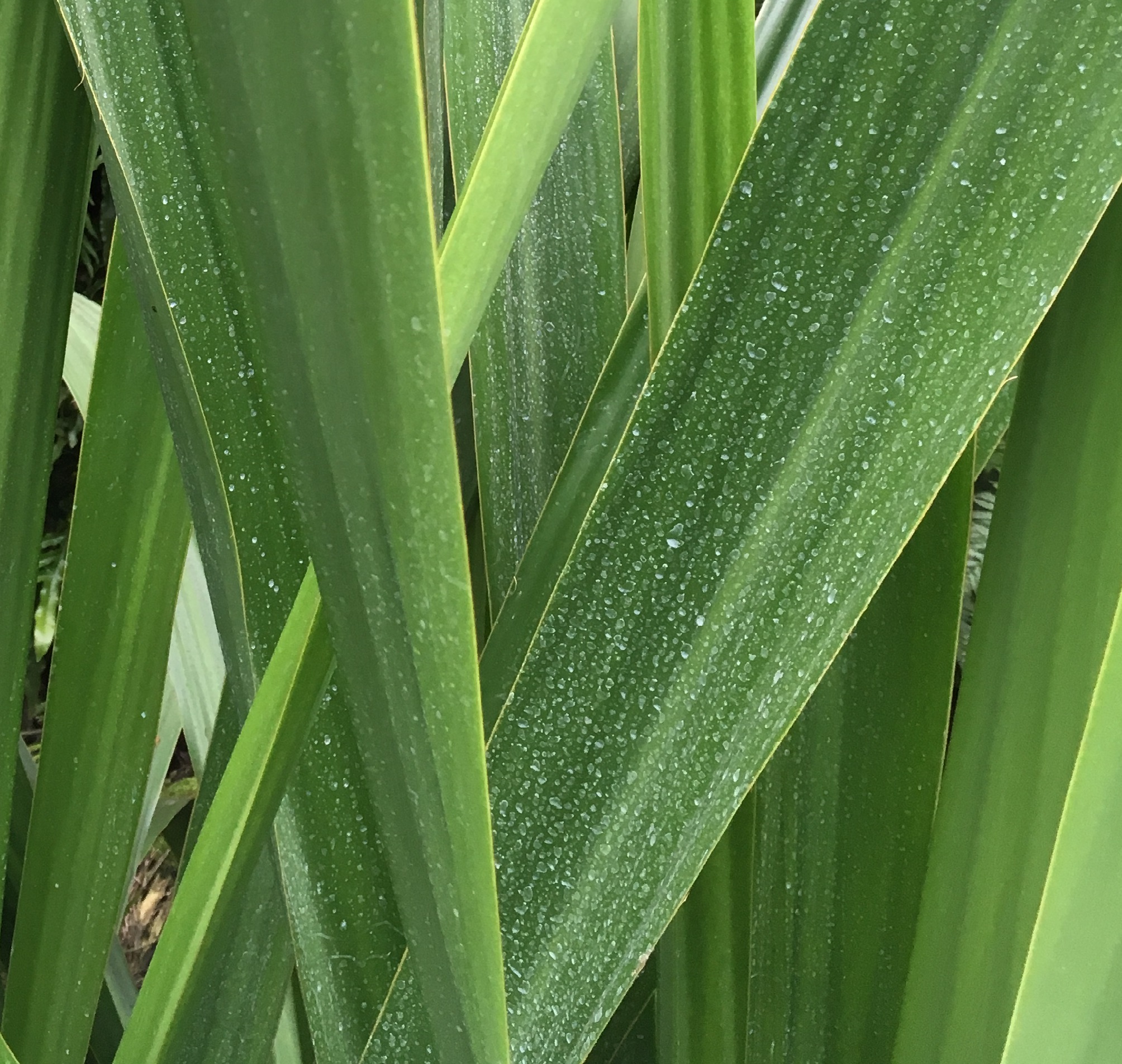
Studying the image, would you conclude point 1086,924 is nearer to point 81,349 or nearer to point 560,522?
point 560,522

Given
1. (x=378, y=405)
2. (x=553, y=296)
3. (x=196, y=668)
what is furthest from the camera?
(x=196, y=668)

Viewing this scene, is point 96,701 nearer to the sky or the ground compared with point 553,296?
nearer to the ground

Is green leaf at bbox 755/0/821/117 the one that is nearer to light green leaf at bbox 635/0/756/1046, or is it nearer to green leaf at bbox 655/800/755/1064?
light green leaf at bbox 635/0/756/1046

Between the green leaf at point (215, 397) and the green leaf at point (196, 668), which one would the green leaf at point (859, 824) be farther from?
the green leaf at point (196, 668)

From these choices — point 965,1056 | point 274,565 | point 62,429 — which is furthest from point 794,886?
point 62,429

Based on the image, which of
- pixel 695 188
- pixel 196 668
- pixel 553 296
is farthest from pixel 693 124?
pixel 196 668

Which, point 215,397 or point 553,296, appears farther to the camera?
point 553,296
